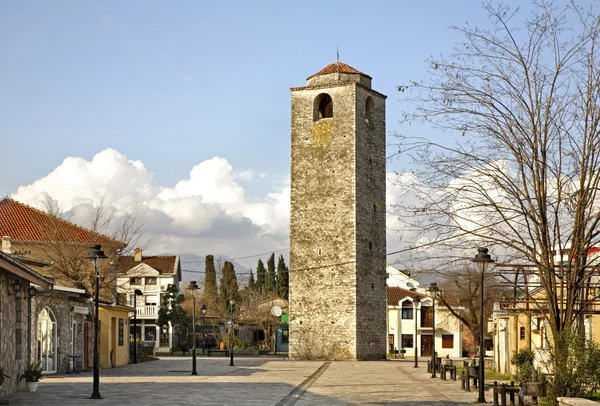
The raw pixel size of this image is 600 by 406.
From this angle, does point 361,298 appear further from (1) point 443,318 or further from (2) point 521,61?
(2) point 521,61

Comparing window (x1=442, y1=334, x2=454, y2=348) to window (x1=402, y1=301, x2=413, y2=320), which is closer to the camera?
window (x1=402, y1=301, x2=413, y2=320)

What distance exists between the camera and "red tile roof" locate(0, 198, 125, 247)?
49.8 metres

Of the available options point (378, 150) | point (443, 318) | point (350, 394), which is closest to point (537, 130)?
point (350, 394)

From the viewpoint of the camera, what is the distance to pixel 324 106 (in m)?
56.0

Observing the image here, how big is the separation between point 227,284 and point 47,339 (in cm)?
6112

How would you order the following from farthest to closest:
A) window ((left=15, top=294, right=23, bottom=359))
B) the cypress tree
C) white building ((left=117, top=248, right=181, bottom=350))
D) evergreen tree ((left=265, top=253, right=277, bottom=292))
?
1. evergreen tree ((left=265, top=253, right=277, bottom=292))
2. the cypress tree
3. white building ((left=117, top=248, right=181, bottom=350))
4. window ((left=15, top=294, right=23, bottom=359))

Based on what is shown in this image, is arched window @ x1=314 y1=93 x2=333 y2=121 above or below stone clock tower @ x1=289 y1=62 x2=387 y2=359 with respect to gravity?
above

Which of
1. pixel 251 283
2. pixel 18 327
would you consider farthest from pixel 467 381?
pixel 251 283

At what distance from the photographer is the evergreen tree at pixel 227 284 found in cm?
8988

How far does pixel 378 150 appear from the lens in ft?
181

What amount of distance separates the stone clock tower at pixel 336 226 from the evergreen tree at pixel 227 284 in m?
36.0

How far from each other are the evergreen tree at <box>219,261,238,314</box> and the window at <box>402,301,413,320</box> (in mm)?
22075

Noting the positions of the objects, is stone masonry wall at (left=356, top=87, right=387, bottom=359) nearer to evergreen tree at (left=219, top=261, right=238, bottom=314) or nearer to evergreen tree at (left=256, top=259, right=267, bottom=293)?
evergreen tree at (left=219, top=261, right=238, bottom=314)

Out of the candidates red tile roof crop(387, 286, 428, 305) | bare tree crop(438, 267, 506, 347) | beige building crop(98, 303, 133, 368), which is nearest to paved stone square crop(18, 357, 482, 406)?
beige building crop(98, 303, 133, 368)
